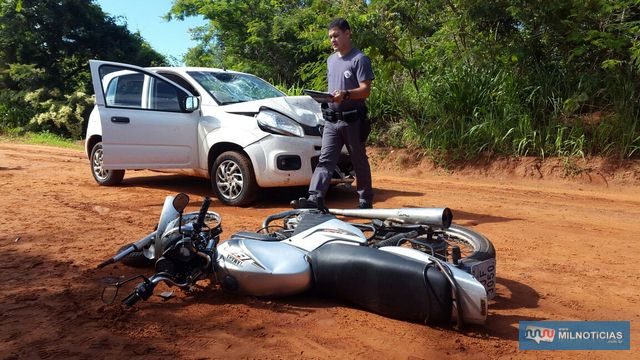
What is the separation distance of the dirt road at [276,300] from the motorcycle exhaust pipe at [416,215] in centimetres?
62

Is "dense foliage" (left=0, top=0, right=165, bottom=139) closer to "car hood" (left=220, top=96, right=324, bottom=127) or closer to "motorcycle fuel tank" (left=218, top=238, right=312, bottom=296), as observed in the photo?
"car hood" (left=220, top=96, right=324, bottom=127)

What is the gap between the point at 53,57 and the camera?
20391 millimetres

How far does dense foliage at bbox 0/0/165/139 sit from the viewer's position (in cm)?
1836

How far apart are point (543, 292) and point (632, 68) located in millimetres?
6817

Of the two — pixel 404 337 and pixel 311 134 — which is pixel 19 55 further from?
pixel 404 337

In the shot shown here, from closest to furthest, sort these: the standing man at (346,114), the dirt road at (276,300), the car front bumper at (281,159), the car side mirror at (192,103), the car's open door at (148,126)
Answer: the dirt road at (276,300)
the standing man at (346,114)
the car front bumper at (281,159)
the car side mirror at (192,103)
the car's open door at (148,126)

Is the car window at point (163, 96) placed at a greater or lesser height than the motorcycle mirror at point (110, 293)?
greater

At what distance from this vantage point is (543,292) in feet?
12.2

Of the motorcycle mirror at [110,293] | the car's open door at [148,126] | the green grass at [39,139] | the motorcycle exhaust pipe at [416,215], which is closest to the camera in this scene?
the motorcycle mirror at [110,293]

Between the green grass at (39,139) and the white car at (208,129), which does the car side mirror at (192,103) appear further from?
the green grass at (39,139)

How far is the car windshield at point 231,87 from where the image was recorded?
7027mm

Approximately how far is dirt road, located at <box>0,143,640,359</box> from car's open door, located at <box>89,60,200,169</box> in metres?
0.55

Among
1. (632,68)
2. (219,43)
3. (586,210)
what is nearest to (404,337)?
(586,210)

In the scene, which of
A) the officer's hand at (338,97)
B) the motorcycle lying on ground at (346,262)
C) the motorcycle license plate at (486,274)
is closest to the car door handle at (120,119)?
the officer's hand at (338,97)
